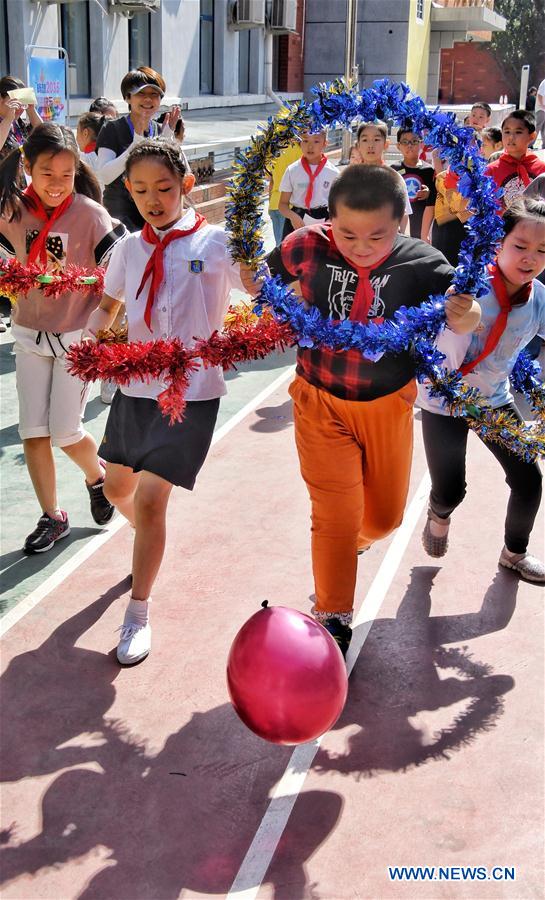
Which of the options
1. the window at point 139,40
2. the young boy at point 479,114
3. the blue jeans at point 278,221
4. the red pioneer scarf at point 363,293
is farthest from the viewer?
the window at point 139,40

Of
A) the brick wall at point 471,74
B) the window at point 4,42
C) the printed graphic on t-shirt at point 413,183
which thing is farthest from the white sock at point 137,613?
the brick wall at point 471,74

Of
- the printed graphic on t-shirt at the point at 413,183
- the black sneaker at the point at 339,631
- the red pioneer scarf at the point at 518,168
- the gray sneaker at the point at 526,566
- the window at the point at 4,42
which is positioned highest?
the window at the point at 4,42

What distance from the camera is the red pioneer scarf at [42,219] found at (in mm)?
4914

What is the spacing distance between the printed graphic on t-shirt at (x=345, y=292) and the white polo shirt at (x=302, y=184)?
5343 mm

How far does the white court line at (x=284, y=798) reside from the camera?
10.5 feet

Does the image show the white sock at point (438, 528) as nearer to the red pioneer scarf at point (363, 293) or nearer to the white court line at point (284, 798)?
the white court line at point (284, 798)

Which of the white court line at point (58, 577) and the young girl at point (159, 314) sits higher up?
the young girl at point (159, 314)

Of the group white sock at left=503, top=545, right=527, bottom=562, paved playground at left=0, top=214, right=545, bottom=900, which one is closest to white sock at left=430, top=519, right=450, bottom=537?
paved playground at left=0, top=214, right=545, bottom=900

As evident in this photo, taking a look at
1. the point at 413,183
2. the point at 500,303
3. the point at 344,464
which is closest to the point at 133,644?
the point at 344,464

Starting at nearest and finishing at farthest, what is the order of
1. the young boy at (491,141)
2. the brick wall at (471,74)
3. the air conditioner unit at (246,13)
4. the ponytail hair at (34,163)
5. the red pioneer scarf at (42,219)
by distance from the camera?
the ponytail hair at (34,163)
the red pioneer scarf at (42,219)
the young boy at (491,141)
the air conditioner unit at (246,13)
the brick wall at (471,74)

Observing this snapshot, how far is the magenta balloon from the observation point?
3.29m

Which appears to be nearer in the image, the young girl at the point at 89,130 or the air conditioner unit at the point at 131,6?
the young girl at the point at 89,130

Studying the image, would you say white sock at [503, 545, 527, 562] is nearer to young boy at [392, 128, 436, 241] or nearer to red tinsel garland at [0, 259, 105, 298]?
red tinsel garland at [0, 259, 105, 298]

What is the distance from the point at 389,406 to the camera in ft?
13.4
